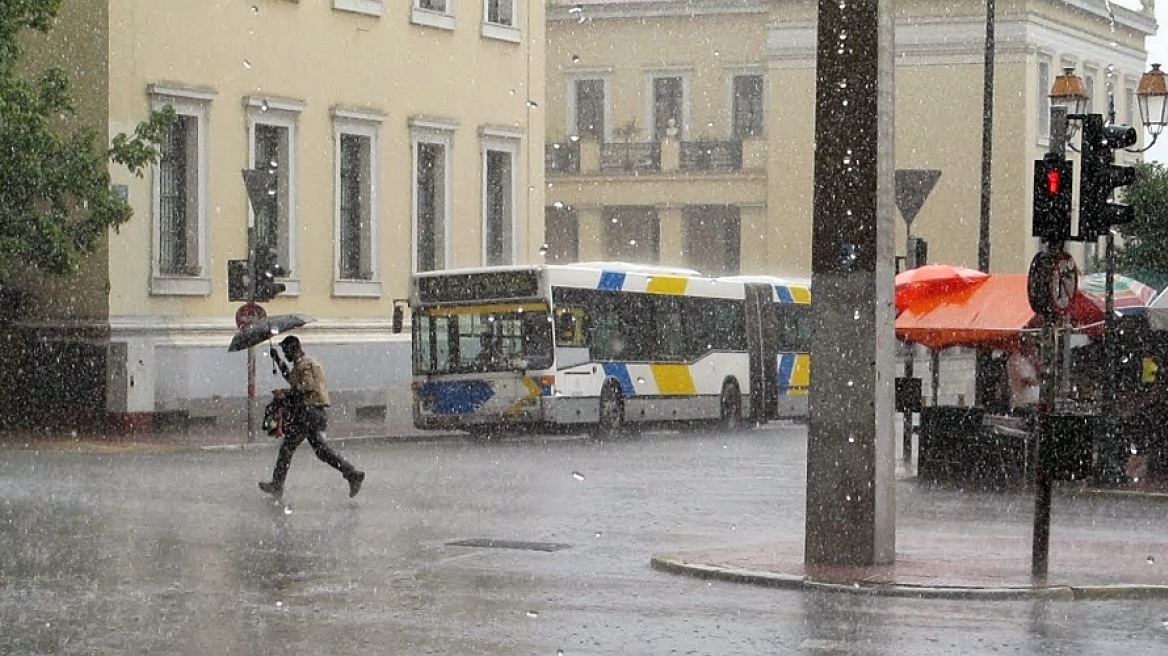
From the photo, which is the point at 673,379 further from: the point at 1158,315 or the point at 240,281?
the point at 1158,315

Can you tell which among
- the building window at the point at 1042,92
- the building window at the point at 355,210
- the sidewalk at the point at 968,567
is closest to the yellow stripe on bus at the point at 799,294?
the building window at the point at 355,210

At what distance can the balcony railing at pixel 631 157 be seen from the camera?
65.6 meters

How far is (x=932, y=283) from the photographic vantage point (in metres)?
28.4

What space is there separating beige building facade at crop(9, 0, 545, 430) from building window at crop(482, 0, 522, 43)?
5 cm

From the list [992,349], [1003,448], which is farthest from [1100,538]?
[992,349]

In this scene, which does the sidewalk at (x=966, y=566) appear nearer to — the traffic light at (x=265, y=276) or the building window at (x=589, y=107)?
the traffic light at (x=265, y=276)

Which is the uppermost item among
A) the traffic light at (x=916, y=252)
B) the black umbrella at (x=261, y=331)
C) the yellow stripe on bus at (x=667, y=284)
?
the traffic light at (x=916, y=252)

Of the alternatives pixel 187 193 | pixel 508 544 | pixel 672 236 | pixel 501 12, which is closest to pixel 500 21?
pixel 501 12

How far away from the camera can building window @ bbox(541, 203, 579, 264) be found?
67.0m

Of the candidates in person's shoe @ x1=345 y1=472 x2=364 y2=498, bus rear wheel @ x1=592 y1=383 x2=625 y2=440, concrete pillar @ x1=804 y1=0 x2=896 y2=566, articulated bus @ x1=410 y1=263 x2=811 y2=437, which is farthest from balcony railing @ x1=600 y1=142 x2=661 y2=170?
concrete pillar @ x1=804 y1=0 x2=896 y2=566

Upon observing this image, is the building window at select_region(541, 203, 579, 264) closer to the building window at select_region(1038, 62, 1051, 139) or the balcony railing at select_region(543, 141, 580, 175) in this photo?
the balcony railing at select_region(543, 141, 580, 175)

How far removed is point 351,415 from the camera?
40.4 metres

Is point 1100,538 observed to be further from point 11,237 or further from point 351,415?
point 351,415

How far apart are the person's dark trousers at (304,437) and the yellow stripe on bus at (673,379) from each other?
1673cm
